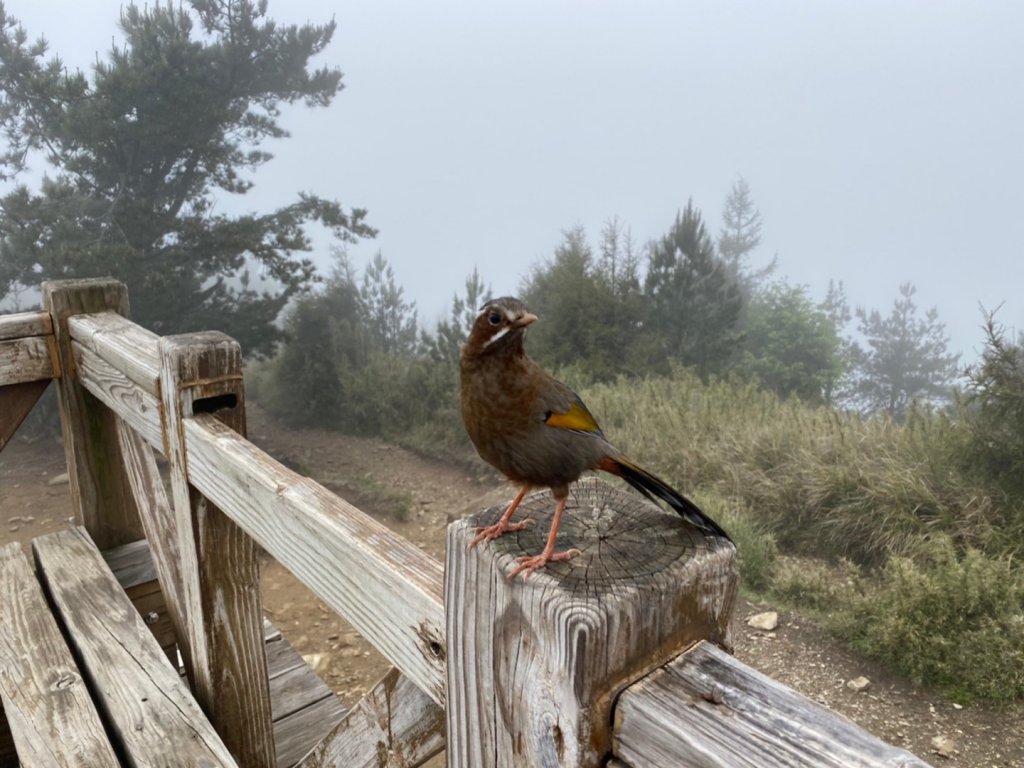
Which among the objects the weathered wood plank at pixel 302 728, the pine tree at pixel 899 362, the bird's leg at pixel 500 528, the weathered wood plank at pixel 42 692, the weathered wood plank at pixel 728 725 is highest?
the bird's leg at pixel 500 528

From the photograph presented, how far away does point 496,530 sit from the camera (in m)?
0.96

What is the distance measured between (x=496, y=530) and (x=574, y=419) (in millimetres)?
324

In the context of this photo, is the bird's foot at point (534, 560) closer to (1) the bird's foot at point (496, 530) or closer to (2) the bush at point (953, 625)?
(1) the bird's foot at point (496, 530)

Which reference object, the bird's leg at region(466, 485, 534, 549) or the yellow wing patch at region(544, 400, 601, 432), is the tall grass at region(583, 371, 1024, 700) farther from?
the bird's leg at region(466, 485, 534, 549)

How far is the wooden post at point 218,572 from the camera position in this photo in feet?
5.69

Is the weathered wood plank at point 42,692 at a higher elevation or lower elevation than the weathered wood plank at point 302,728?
higher

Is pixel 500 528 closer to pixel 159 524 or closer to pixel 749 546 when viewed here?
pixel 159 524

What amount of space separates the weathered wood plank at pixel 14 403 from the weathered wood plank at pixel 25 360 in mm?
39

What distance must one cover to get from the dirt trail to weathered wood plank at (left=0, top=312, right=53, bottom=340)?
3.34 metres

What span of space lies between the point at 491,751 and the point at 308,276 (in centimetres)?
1018

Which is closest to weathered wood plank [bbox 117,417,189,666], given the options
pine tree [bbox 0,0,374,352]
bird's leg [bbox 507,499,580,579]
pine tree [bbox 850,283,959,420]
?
bird's leg [bbox 507,499,580,579]

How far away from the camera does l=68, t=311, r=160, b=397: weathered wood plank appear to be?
187 centimetres

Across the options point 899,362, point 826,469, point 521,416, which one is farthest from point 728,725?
point 899,362

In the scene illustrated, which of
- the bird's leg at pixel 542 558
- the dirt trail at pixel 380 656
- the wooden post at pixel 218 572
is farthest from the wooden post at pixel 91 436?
the dirt trail at pixel 380 656
